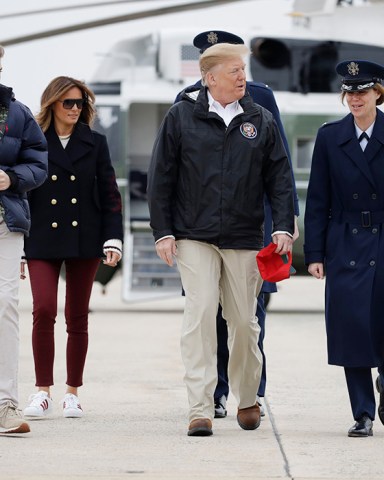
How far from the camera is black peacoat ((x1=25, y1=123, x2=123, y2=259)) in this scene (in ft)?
23.9

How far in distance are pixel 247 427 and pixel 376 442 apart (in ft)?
2.30

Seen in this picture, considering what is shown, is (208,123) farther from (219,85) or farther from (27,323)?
(27,323)

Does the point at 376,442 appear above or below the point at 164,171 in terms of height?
below

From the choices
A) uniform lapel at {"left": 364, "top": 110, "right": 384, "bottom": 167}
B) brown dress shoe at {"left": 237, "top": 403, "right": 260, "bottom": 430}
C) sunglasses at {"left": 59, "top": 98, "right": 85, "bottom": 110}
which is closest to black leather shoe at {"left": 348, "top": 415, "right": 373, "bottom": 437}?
brown dress shoe at {"left": 237, "top": 403, "right": 260, "bottom": 430}

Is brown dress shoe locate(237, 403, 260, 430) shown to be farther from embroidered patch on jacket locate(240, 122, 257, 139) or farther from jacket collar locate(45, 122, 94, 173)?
jacket collar locate(45, 122, 94, 173)

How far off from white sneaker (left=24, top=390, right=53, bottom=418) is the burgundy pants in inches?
2.9

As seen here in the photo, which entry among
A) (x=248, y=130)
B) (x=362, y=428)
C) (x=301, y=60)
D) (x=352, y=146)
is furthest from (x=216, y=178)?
(x=301, y=60)

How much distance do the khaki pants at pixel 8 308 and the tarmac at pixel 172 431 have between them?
25cm

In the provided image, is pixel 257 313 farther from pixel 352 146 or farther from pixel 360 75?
pixel 360 75

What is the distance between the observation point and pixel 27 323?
13734 millimetres

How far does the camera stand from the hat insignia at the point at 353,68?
22.2ft

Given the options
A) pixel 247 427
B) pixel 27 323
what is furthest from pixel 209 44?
pixel 27 323

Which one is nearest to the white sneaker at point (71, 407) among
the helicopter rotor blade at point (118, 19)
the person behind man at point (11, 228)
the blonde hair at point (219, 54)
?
the person behind man at point (11, 228)

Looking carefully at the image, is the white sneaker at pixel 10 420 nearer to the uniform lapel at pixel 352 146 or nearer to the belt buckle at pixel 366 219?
the belt buckle at pixel 366 219
